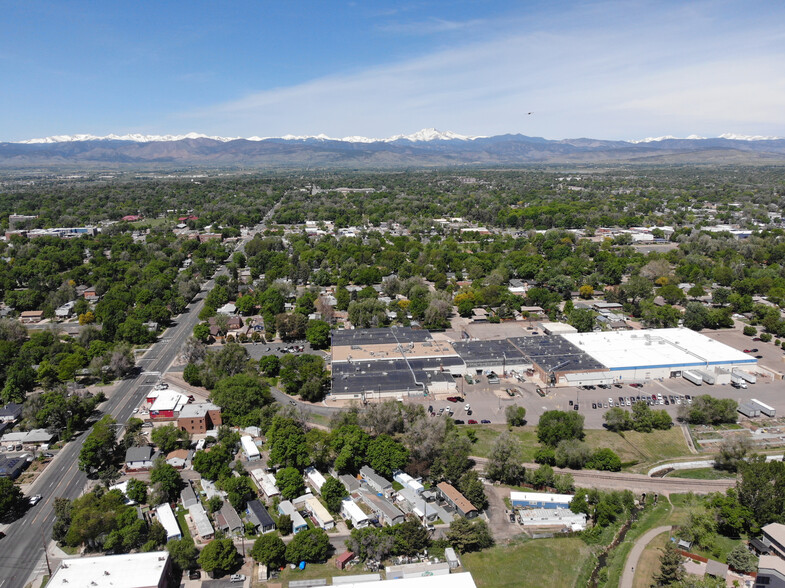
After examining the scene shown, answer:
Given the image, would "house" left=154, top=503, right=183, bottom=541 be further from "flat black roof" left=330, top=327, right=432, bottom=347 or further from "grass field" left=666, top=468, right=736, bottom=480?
"grass field" left=666, top=468, right=736, bottom=480

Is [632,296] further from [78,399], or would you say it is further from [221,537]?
[78,399]

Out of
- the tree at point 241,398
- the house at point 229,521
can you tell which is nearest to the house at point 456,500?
the house at point 229,521

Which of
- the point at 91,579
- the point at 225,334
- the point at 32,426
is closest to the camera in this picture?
the point at 91,579

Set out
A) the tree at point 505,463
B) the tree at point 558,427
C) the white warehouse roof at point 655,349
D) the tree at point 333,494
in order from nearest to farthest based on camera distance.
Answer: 1. the tree at point 333,494
2. the tree at point 505,463
3. the tree at point 558,427
4. the white warehouse roof at point 655,349

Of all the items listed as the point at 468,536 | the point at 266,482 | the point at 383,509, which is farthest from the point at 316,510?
the point at 468,536

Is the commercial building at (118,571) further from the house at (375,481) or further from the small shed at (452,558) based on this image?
the small shed at (452,558)

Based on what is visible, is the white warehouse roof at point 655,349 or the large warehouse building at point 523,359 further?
the white warehouse roof at point 655,349

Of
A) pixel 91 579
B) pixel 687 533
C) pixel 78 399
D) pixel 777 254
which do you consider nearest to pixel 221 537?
pixel 91 579

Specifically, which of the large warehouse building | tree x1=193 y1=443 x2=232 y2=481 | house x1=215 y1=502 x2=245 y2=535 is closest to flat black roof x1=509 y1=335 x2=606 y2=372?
the large warehouse building
